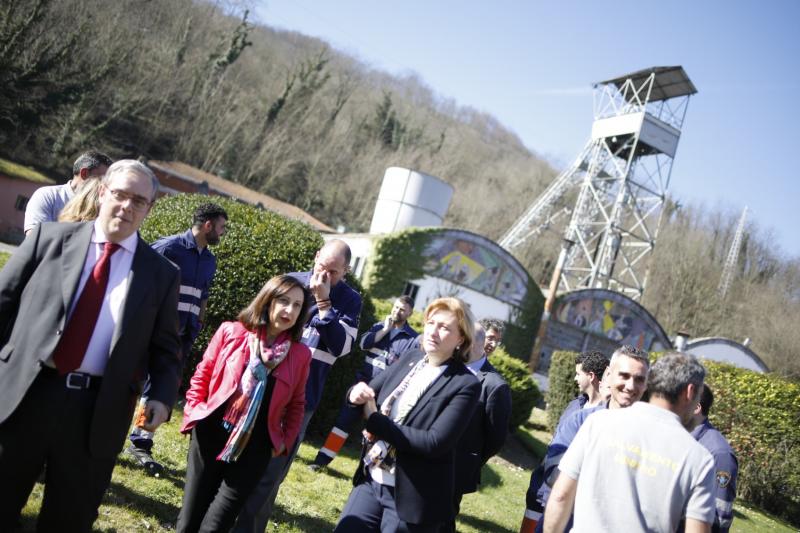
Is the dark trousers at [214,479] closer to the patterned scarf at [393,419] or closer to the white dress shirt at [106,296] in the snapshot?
the patterned scarf at [393,419]

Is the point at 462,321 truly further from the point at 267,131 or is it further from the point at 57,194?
the point at 267,131

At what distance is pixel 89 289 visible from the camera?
269 cm

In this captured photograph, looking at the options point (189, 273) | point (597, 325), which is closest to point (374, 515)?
point (189, 273)

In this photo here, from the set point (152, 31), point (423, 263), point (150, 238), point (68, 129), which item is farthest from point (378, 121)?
point (150, 238)

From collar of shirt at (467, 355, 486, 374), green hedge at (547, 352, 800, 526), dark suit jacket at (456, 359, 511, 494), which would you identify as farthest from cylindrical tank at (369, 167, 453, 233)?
dark suit jacket at (456, 359, 511, 494)

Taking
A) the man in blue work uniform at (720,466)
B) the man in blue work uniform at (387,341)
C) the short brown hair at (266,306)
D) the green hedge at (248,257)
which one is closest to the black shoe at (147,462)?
the green hedge at (248,257)

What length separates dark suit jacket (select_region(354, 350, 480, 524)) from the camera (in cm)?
308

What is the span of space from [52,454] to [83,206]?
152 centimetres

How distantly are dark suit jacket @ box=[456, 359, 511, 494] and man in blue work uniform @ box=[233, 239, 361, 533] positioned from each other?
1105 mm

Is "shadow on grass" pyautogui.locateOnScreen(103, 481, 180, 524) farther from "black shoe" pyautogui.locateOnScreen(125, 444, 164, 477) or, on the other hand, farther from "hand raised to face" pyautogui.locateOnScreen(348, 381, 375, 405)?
"hand raised to face" pyautogui.locateOnScreen(348, 381, 375, 405)

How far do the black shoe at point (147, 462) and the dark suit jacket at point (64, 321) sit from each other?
2.74 metres

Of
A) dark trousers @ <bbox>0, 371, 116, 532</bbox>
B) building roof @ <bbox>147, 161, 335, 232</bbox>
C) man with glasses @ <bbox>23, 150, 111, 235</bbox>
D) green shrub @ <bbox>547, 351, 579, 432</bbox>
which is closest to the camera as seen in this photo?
dark trousers @ <bbox>0, 371, 116, 532</bbox>

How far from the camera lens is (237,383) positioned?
3350mm

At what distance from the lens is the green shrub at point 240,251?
286 inches
